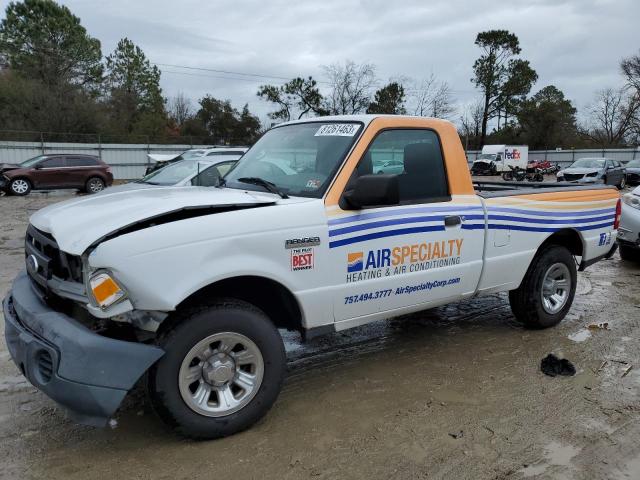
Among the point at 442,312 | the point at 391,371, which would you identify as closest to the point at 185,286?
the point at 391,371

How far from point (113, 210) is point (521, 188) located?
436cm

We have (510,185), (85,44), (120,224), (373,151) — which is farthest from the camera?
(85,44)

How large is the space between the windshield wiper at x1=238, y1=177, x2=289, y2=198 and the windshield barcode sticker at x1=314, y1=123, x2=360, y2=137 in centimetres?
57

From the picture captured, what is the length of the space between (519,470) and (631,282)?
18.9 feet

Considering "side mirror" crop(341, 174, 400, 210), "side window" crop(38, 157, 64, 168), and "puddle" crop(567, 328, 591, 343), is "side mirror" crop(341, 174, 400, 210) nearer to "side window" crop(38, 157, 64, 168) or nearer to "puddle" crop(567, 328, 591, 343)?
"puddle" crop(567, 328, 591, 343)

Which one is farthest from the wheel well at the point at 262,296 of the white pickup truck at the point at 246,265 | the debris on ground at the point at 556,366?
the debris on ground at the point at 556,366

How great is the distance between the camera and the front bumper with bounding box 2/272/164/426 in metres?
2.71

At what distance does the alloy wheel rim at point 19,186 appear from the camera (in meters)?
19.4

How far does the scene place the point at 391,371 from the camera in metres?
4.32

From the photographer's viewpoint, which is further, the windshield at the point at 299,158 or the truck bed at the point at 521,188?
the truck bed at the point at 521,188

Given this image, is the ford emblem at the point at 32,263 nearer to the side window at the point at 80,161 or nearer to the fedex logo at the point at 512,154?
the side window at the point at 80,161

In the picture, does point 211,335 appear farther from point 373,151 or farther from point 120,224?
point 373,151

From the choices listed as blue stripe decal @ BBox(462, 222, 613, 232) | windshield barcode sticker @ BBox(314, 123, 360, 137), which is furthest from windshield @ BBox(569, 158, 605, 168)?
windshield barcode sticker @ BBox(314, 123, 360, 137)

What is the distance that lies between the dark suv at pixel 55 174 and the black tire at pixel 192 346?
63.4 feet
